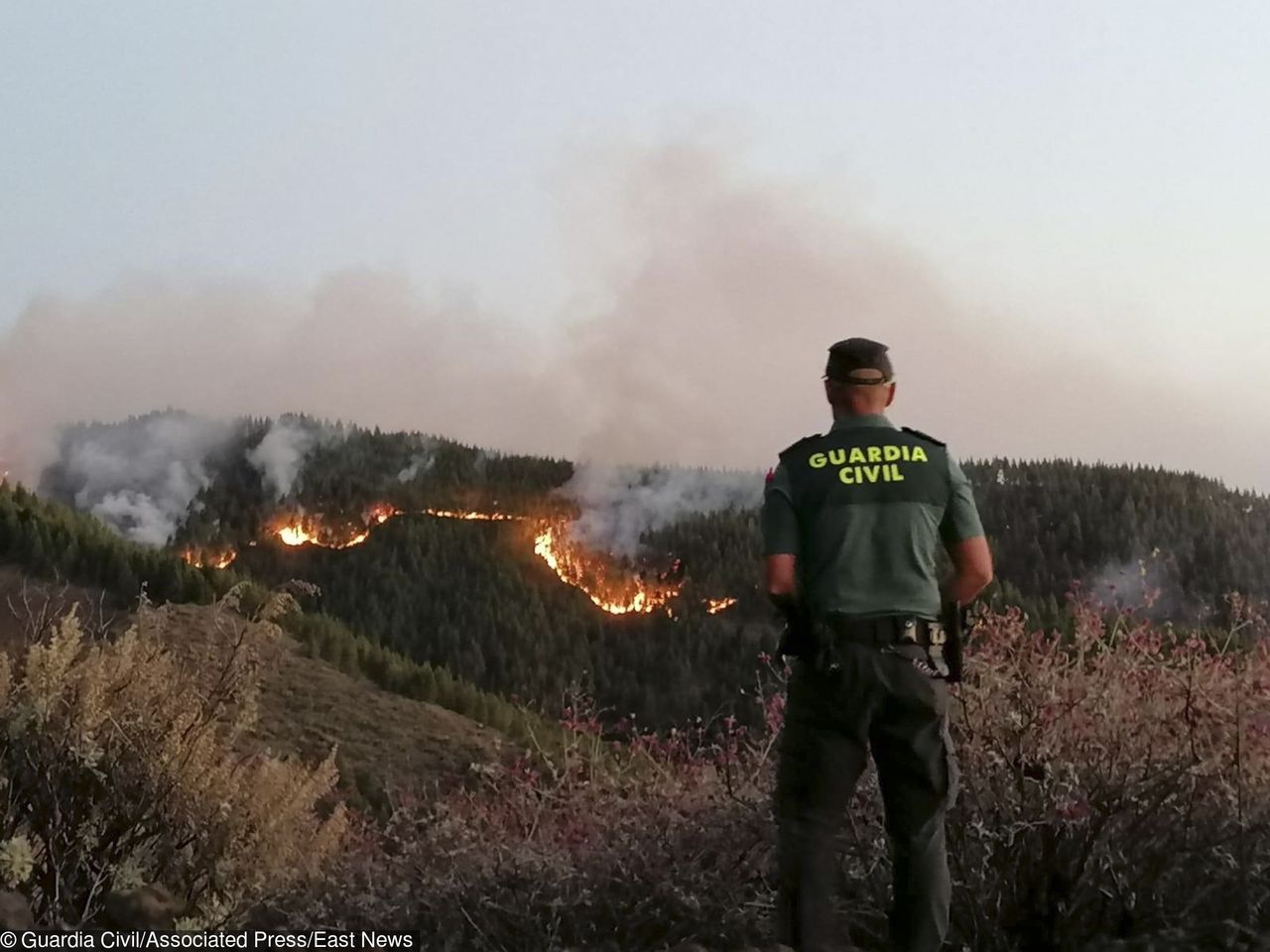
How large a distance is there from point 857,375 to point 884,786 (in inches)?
56.5

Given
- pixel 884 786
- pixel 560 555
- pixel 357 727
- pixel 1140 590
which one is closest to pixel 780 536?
pixel 884 786

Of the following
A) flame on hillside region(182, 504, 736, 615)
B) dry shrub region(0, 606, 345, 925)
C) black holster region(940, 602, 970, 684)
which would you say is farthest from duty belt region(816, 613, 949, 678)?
flame on hillside region(182, 504, 736, 615)

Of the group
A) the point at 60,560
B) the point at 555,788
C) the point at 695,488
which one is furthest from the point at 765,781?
the point at 695,488

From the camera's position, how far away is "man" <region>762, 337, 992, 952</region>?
4305 millimetres

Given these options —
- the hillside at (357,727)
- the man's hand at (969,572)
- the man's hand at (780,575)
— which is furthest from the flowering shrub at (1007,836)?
the hillside at (357,727)

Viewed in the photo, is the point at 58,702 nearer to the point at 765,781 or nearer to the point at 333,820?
the point at 333,820

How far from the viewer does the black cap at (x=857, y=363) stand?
14.9ft

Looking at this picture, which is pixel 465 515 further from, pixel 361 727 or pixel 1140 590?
pixel 1140 590

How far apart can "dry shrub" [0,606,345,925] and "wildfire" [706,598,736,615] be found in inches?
4349

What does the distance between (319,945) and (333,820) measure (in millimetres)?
5565

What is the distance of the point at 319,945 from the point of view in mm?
5340

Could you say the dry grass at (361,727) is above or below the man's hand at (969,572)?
below

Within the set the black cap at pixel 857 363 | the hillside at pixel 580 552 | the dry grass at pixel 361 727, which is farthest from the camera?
the hillside at pixel 580 552

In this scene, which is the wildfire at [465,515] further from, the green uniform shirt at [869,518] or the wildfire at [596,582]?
the green uniform shirt at [869,518]
